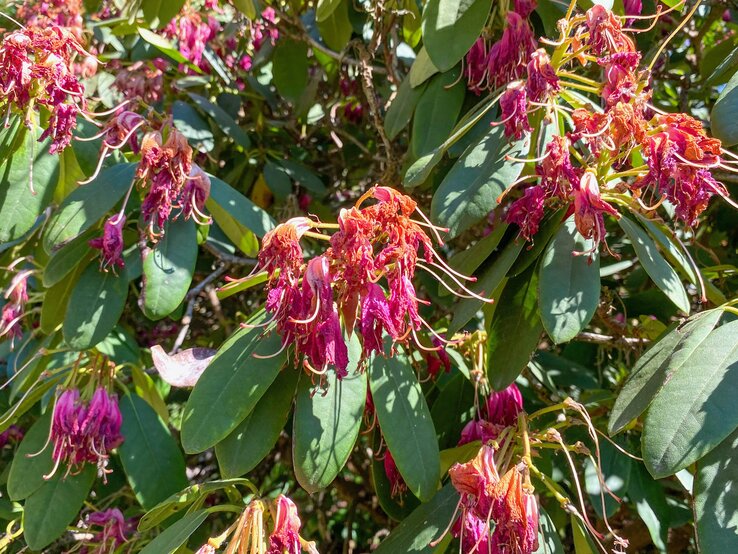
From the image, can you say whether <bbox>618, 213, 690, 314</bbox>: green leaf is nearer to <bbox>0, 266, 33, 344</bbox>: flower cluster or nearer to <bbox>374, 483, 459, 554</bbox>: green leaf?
<bbox>374, 483, 459, 554</bbox>: green leaf

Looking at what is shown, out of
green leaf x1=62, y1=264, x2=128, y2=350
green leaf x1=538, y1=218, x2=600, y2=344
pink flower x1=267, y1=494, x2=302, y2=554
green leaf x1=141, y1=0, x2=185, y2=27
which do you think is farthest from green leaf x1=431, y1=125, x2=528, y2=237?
green leaf x1=141, y1=0, x2=185, y2=27

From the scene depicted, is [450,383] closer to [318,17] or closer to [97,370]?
[97,370]

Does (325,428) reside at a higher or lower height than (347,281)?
lower

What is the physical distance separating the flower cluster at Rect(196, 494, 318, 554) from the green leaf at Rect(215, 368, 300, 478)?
0.11 metres

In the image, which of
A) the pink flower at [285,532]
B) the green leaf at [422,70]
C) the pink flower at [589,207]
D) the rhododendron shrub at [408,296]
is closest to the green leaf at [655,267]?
the rhododendron shrub at [408,296]

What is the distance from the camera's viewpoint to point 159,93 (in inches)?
75.1

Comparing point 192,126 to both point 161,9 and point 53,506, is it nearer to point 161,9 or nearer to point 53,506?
point 161,9

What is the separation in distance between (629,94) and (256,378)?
636 millimetres

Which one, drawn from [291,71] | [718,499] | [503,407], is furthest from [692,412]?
[291,71]

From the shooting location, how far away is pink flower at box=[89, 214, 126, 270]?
1.32 metres

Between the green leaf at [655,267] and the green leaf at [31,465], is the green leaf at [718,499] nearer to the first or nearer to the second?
the green leaf at [655,267]

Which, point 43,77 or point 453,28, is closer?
point 43,77

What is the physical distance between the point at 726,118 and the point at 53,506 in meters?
1.21

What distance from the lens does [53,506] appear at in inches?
51.2
